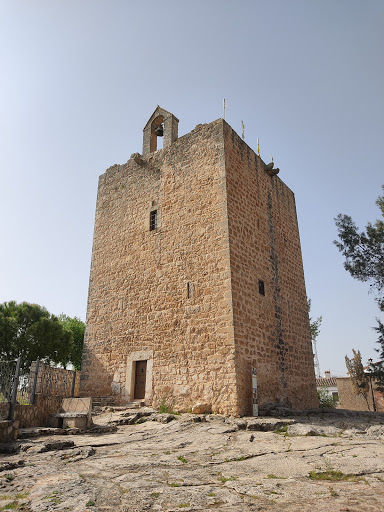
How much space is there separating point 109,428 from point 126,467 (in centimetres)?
347

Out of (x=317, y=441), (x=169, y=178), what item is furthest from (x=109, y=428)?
→ (x=169, y=178)

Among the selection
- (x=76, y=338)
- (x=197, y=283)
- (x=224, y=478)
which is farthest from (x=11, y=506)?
(x=76, y=338)

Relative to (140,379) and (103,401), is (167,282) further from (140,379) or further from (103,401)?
(103,401)

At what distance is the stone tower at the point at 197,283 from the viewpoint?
31.3 ft

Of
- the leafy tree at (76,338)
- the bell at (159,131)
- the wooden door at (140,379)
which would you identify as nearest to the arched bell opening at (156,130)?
the bell at (159,131)

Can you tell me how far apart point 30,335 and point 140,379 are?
11.2 m

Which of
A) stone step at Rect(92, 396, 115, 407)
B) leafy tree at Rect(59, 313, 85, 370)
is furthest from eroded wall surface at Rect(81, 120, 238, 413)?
leafy tree at Rect(59, 313, 85, 370)

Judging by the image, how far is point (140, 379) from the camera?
10812 millimetres

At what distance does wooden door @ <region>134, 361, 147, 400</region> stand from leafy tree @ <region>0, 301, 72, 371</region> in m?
10.8

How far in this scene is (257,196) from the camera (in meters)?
12.3

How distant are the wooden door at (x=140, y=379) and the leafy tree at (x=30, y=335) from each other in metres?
10.8

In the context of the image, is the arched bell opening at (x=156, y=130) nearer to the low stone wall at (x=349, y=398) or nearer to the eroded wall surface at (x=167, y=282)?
the eroded wall surface at (x=167, y=282)

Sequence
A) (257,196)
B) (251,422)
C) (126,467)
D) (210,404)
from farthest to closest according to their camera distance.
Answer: (257,196)
(210,404)
(251,422)
(126,467)

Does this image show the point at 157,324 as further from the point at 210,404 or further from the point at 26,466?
the point at 26,466
